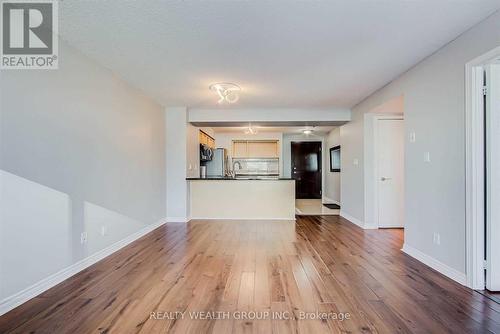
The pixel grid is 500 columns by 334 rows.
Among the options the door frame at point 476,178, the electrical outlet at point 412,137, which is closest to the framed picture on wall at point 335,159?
the electrical outlet at point 412,137

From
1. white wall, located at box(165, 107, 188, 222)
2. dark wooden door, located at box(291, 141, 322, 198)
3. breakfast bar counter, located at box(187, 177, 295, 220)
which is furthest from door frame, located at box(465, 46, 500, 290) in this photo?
dark wooden door, located at box(291, 141, 322, 198)

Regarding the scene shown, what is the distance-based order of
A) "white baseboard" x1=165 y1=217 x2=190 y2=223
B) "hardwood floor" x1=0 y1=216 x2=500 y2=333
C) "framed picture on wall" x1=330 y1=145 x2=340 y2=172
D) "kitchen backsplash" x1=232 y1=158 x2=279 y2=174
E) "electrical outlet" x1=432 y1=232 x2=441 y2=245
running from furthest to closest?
"kitchen backsplash" x1=232 y1=158 x2=279 y2=174
"framed picture on wall" x1=330 y1=145 x2=340 y2=172
"white baseboard" x1=165 y1=217 x2=190 y2=223
"electrical outlet" x1=432 y1=232 x2=441 y2=245
"hardwood floor" x1=0 y1=216 x2=500 y2=333

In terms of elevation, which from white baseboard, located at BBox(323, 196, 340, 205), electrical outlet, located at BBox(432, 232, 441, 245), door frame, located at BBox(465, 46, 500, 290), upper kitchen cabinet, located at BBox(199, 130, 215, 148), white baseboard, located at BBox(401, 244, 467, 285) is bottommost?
white baseboard, located at BBox(323, 196, 340, 205)

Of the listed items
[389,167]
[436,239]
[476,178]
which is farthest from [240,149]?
[476,178]

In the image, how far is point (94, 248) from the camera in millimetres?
2883

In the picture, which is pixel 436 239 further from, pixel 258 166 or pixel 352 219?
pixel 258 166

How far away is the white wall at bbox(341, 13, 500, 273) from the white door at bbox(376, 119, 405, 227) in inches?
45.3

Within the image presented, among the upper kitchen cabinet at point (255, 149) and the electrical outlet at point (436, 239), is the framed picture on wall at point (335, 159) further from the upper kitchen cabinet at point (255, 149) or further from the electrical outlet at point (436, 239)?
the electrical outlet at point (436, 239)

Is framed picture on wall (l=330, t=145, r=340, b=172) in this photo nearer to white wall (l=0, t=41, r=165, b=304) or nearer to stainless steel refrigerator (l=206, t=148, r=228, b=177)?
stainless steel refrigerator (l=206, t=148, r=228, b=177)

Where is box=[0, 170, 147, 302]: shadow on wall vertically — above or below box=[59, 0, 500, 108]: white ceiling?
below

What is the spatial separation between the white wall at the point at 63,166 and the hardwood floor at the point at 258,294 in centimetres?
35

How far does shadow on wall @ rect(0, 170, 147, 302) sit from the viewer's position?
1891 millimetres

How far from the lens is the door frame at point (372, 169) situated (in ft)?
14.9

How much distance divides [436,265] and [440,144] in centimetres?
134
